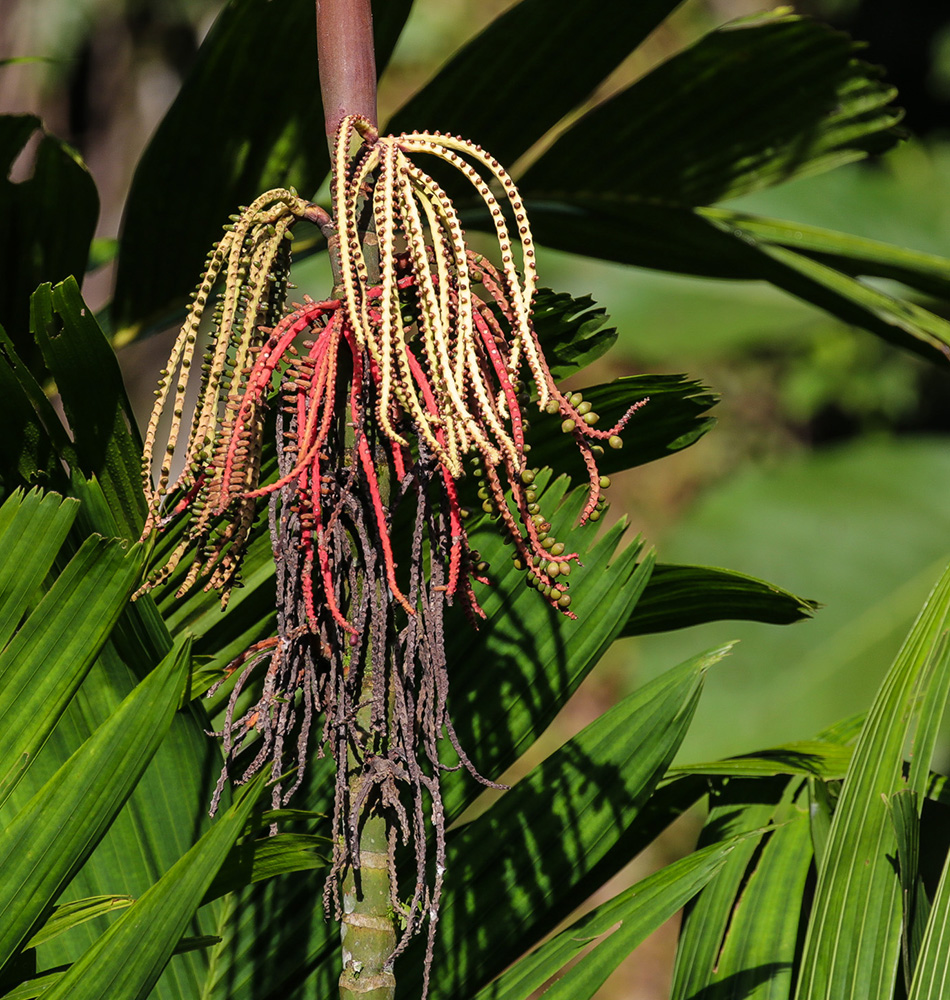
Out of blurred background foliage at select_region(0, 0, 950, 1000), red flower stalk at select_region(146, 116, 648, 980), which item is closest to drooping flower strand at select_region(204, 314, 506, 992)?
red flower stalk at select_region(146, 116, 648, 980)

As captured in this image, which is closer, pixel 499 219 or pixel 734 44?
pixel 499 219

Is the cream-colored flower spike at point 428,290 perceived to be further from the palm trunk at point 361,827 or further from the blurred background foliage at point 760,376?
the blurred background foliage at point 760,376

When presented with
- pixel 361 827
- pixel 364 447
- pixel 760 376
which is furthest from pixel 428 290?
pixel 760 376

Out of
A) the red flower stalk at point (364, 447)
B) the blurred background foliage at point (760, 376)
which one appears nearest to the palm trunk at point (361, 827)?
the red flower stalk at point (364, 447)

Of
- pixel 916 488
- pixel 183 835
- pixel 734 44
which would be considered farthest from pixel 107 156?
pixel 183 835

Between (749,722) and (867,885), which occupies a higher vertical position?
(867,885)

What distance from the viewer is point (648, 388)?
638mm

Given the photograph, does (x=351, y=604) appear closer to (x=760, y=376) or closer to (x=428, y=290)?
(x=428, y=290)

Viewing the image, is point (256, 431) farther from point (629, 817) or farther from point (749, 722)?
point (749, 722)

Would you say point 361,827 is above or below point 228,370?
below

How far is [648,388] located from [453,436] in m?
0.27

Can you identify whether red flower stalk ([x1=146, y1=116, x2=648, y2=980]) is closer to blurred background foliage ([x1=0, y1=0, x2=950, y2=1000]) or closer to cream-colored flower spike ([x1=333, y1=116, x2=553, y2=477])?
cream-colored flower spike ([x1=333, y1=116, x2=553, y2=477])

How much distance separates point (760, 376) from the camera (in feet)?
11.1

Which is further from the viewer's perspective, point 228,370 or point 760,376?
point 760,376
